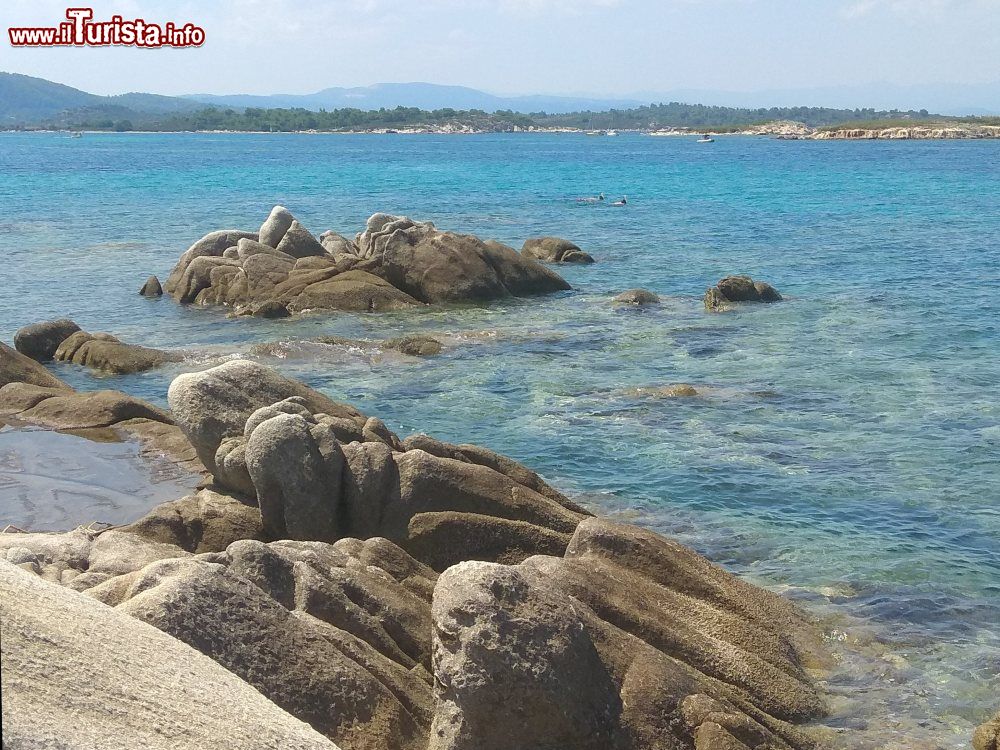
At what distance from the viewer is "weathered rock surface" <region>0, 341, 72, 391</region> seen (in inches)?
943

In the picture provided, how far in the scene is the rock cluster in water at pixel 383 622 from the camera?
264 inches

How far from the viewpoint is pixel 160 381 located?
87.9 feet

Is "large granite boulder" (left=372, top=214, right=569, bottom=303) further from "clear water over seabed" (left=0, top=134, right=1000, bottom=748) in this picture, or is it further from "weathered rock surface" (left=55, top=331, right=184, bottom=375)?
"weathered rock surface" (left=55, top=331, right=184, bottom=375)

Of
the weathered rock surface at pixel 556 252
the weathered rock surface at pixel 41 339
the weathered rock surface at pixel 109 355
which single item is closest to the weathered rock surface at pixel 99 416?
the weathered rock surface at pixel 109 355

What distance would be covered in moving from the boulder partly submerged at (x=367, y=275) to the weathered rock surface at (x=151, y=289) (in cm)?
36

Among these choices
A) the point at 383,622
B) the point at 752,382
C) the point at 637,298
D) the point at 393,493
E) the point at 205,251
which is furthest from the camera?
the point at 205,251

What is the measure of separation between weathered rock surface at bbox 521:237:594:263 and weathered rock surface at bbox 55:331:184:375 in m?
20.8

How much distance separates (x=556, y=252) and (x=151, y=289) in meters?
16.9

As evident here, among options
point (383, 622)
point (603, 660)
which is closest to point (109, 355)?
point (383, 622)

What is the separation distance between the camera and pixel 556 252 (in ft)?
154

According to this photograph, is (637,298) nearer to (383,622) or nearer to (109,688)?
(383,622)

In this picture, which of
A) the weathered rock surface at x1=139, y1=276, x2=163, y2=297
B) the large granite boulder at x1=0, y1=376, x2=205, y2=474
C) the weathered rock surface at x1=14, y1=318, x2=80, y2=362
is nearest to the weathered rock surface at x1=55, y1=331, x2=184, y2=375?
the weathered rock surface at x1=14, y1=318, x2=80, y2=362

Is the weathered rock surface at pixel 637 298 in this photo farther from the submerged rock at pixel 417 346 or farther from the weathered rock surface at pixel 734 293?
the submerged rock at pixel 417 346

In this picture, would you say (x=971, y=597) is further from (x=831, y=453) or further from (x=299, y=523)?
(x=299, y=523)
